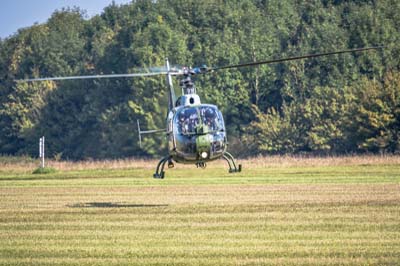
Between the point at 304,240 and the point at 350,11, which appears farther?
the point at 350,11

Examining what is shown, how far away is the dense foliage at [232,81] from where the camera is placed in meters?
76.8

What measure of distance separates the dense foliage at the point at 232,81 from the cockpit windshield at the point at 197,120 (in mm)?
38807

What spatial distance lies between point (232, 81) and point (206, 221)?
61705 millimetres

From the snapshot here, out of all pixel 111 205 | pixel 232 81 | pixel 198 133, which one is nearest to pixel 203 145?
pixel 198 133

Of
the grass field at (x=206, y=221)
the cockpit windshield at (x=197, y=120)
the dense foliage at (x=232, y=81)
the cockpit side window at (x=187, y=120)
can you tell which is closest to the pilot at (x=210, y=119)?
the cockpit windshield at (x=197, y=120)

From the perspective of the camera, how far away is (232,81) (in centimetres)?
8600

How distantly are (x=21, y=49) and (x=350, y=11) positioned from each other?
34.8 meters

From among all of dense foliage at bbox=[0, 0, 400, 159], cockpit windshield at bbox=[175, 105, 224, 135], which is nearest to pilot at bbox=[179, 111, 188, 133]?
cockpit windshield at bbox=[175, 105, 224, 135]

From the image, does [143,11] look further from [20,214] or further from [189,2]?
[20,214]

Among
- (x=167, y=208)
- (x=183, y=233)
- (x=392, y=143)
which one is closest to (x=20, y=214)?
(x=167, y=208)

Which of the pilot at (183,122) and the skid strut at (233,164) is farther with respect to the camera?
the skid strut at (233,164)

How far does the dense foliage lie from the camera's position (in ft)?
252

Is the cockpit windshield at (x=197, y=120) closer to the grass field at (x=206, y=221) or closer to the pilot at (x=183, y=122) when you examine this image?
the pilot at (x=183, y=122)

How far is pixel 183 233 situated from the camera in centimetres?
2242
